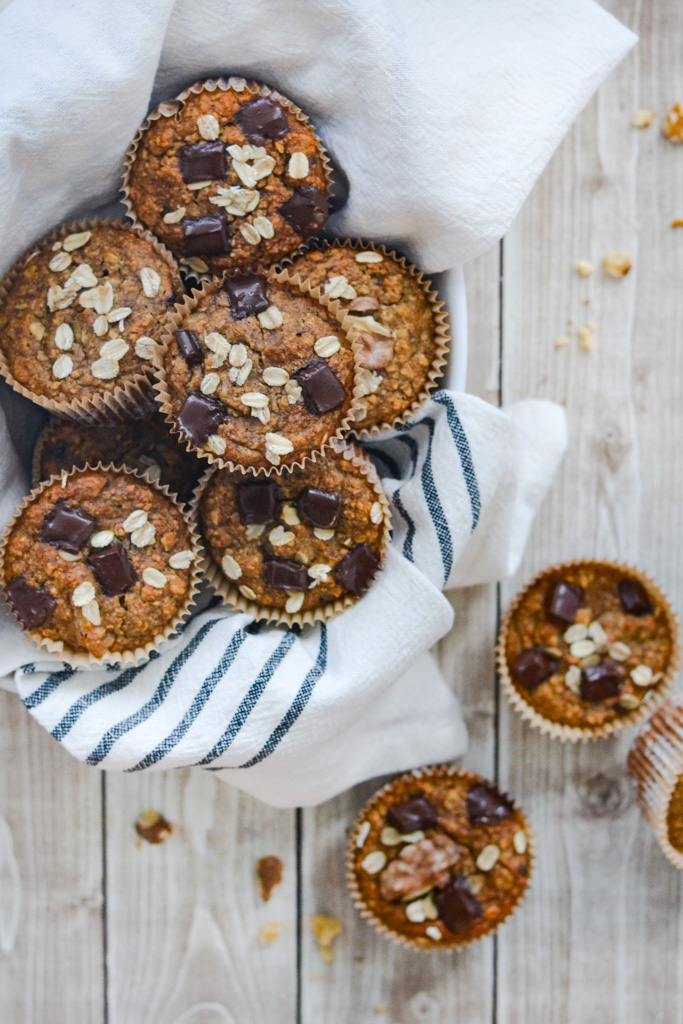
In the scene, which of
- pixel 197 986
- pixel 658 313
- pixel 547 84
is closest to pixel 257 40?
pixel 547 84

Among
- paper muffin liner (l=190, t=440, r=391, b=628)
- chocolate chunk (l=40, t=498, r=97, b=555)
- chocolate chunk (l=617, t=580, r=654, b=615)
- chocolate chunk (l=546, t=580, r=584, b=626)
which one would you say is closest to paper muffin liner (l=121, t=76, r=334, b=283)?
paper muffin liner (l=190, t=440, r=391, b=628)

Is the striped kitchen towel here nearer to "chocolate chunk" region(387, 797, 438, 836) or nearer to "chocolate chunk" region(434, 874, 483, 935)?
"chocolate chunk" region(387, 797, 438, 836)

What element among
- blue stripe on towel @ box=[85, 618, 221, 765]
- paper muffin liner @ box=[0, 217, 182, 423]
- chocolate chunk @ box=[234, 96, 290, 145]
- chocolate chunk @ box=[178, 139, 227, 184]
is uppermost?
chocolate chunk @ box=[234, 96, 290, 145]

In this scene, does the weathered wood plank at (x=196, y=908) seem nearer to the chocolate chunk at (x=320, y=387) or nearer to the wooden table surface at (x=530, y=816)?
the wooden table surface at (x=530, y=816)

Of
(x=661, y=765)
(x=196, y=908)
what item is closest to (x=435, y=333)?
(x=661, y=765)

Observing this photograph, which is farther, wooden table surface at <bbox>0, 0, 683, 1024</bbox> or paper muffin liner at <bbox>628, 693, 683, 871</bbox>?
wooden table surface at <bbox>0, 0, 683, 1024</bbox>

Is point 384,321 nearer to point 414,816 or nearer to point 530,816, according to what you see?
point 414,816
